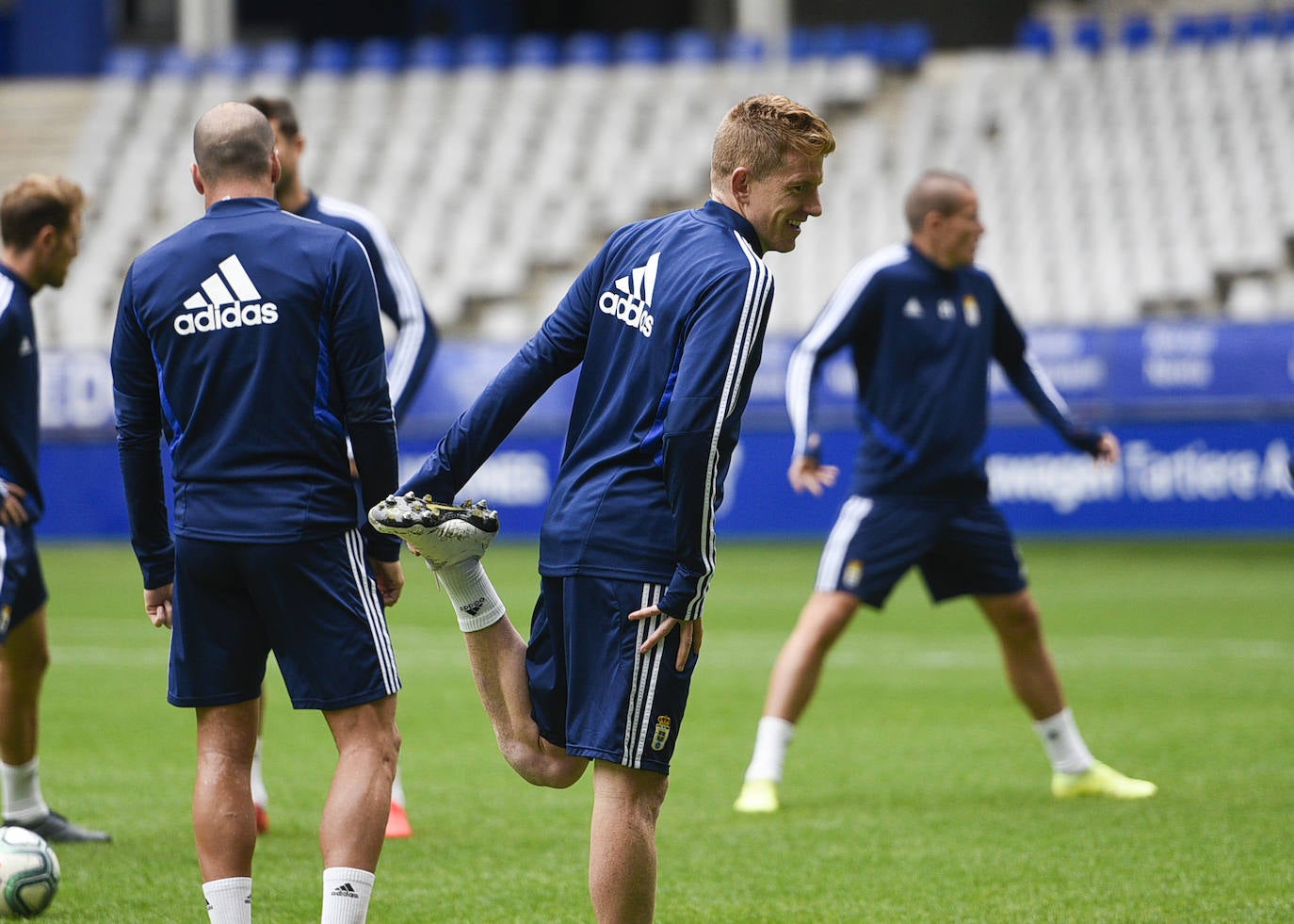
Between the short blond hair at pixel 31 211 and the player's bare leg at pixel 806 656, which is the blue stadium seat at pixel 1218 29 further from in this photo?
the short blond hair at pixel 31 211

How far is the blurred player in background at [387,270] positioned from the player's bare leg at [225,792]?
1592 millimetres

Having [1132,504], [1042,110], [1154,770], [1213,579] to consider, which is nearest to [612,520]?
[1154,770]

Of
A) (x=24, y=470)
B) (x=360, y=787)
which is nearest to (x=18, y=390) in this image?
(x=24, y=470)

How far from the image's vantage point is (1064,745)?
21.5 feet

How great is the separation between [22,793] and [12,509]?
105 centimetres

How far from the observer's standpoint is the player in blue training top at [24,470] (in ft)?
17.9

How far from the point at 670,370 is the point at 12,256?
286 centimetres

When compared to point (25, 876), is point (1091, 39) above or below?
above

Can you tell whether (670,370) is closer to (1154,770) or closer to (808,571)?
(1154,770)

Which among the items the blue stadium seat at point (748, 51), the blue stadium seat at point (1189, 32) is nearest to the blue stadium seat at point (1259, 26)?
the blue stadium seat at point (1189, 32)

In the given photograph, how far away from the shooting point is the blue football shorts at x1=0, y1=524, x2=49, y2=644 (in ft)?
17.8

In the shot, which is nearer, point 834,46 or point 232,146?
point 232,146

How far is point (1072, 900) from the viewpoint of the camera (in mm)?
4883

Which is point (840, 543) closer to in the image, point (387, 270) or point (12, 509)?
point (387, 270)
